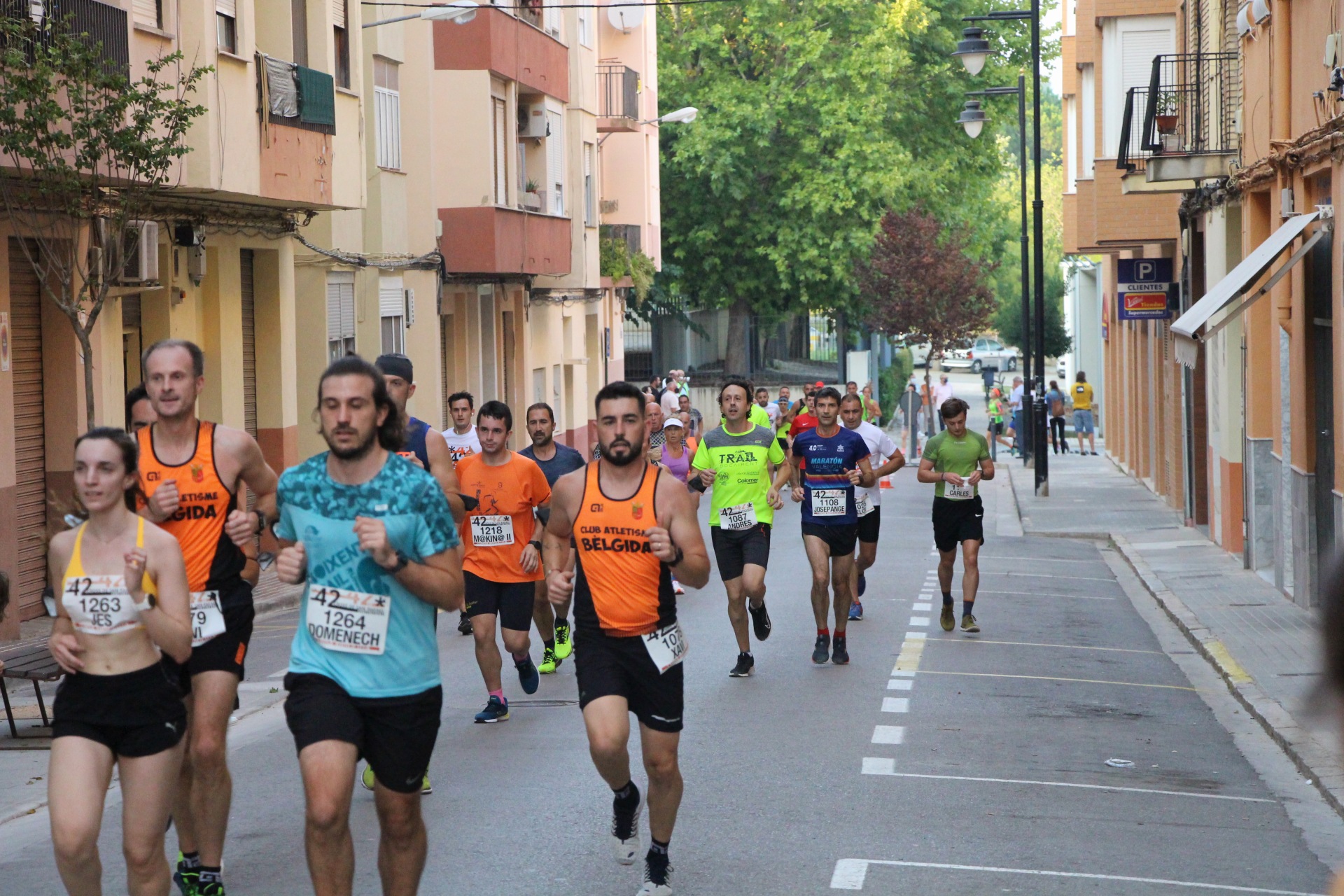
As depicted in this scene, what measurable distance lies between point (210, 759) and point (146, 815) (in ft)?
2.35

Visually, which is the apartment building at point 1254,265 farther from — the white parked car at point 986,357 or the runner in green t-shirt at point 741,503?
the white parked car at point 986,357

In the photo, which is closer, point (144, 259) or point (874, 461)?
point (874, 461)

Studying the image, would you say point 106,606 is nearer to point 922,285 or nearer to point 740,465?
point 740,465

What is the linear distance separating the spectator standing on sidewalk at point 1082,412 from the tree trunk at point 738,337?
979 cm

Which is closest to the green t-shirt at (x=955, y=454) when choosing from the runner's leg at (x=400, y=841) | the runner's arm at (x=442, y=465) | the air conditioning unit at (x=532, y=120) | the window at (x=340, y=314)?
the runner's arm at (x=442, y=465)

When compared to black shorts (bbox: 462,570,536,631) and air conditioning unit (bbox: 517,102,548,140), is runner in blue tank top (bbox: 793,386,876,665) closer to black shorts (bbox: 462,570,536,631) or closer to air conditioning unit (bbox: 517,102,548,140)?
black shorts (bbox: 462,570,536,631)

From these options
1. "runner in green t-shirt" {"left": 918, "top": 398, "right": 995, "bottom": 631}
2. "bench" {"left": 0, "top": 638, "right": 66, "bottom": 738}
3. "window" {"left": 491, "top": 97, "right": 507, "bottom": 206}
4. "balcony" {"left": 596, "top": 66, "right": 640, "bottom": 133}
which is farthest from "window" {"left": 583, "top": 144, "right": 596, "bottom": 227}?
"bench" {"left": 0, "top": 638, "right": 66, "bottom": 738}

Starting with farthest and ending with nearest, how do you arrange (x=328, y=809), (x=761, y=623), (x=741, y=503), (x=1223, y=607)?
(x=1223, y=607)
(x=761, y=623)
(x=741, y=503)
(x=328, y=809)

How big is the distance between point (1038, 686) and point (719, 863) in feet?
18.2

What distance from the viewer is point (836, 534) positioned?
1276 cm

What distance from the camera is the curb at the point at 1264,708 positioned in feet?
29.8

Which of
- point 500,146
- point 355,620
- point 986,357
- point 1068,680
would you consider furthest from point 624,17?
point 986,357

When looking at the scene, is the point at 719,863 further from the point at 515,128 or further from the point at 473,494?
the point at 515,128

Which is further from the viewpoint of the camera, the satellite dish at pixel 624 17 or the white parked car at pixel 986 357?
the white parked car at pixel 986 357
